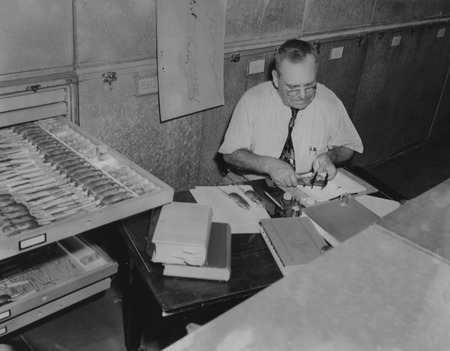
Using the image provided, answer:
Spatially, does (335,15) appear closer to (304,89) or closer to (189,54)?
(304,89)

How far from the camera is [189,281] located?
1.81 metres

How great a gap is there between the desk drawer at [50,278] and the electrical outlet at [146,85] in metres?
0.95

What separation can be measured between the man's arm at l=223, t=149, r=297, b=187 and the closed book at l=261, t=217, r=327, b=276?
1.29 feet

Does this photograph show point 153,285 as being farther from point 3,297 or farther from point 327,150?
point 327,150

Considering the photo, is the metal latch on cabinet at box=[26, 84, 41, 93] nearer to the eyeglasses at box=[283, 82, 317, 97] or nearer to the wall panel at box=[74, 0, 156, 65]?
the wall panel at box=[74, 0, 156, 65]

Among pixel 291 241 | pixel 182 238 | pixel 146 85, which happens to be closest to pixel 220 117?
pixel 146 85

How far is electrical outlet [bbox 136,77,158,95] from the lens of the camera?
2.88 metres

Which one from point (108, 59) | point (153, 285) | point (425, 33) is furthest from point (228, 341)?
point (425, 33)

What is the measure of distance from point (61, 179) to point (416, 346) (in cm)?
173

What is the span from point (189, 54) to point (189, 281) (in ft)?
5.53

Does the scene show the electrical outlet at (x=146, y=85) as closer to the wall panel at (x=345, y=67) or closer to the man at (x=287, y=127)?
the man at (x=287, y=127)

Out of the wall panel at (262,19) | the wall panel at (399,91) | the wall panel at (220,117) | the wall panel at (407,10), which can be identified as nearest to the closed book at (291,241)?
the wall panel at (220,117)

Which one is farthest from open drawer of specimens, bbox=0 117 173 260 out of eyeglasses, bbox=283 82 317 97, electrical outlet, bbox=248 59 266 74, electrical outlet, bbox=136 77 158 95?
electrical outlet, bbox=248 59 266 74

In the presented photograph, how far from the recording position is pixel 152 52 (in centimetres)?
288
